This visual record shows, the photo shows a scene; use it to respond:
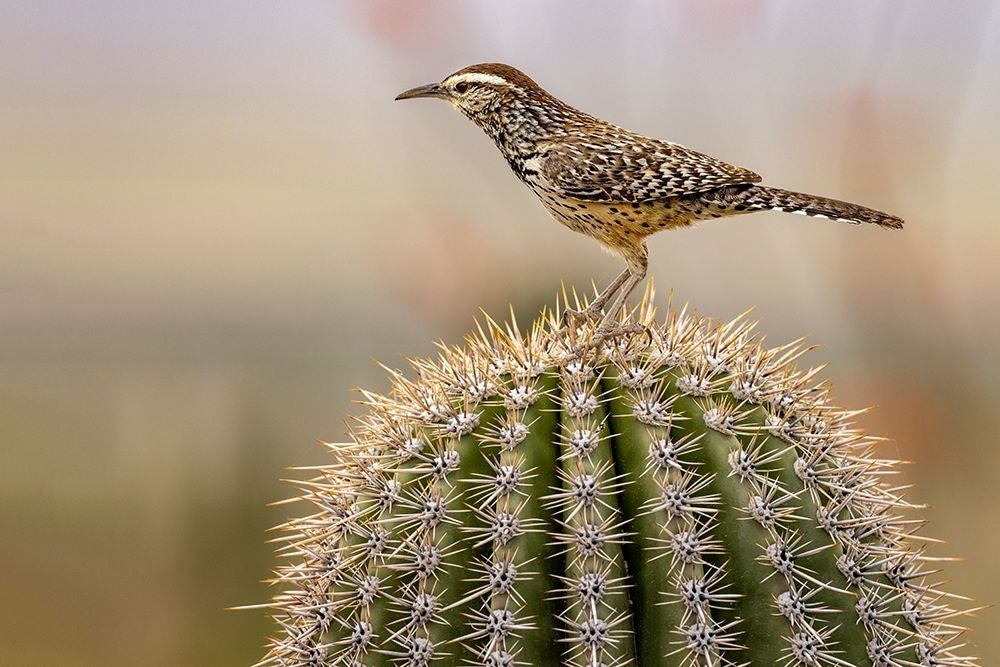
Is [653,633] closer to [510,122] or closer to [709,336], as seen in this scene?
[709,336]

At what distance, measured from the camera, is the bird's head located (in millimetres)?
1690

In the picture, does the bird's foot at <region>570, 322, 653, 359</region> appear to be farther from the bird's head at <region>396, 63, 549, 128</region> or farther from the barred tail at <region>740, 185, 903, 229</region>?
the bird's head at <region>396, 63, 549, 128</region>

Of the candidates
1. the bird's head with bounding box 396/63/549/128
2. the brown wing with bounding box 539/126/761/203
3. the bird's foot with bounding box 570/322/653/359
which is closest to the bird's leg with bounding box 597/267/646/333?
the bird's foot with bounding box 570/322/653/359

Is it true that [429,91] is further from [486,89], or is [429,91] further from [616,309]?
[616,309]

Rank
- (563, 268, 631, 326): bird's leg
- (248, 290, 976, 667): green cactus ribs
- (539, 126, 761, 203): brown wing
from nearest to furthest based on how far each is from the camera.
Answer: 1. (248, 290, 976, 667): green cactus ribs
2. (563, 268, 631, 326): bird's leg
3. (539, 126, 761, 203): brown wing

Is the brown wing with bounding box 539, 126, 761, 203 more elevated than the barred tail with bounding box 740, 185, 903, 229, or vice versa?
the brown wing with bounding box 539, 126, 761, 203

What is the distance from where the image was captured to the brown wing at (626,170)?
1.59 metres

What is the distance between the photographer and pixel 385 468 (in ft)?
4.43

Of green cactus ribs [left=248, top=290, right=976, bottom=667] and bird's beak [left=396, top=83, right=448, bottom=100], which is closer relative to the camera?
green cactus ribs [left=248, top=290, right=976, bottom=667]

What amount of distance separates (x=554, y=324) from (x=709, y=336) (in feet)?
0.73

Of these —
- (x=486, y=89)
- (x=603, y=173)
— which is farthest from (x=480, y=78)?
(x=603, y=173)

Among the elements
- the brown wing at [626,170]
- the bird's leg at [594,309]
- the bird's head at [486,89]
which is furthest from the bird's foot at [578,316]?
the bird's head at [486,89]

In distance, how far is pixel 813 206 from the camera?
1476mm

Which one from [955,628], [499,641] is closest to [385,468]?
[499,641]
